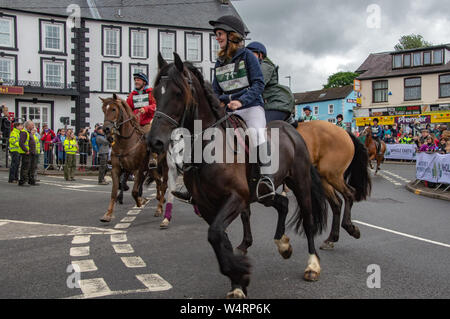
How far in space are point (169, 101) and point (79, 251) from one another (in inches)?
123

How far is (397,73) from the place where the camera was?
4462 cm

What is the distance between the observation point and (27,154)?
1483 cm

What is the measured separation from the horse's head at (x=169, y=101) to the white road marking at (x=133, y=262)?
2.11m

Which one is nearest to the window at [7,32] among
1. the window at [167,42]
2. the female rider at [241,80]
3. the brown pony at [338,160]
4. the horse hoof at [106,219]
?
the window at [167,42]

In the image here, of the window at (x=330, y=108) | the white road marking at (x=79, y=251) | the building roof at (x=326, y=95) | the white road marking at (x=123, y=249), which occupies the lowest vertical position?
the white road marking at (x=123, y=249)

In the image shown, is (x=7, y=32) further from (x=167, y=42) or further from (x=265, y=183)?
(x=265, y=183)

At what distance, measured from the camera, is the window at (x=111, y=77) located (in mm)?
38047

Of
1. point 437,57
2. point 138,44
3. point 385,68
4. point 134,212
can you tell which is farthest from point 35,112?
point 437,57

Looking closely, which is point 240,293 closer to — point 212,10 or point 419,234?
point 419,234

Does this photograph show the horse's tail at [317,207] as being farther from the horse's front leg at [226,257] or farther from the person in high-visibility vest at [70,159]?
the person in high-visibility vest at [70,159]

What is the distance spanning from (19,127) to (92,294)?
13.0 meters

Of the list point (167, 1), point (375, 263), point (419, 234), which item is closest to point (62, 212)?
point (375, 263)

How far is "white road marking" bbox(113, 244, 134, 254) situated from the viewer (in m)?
5.73

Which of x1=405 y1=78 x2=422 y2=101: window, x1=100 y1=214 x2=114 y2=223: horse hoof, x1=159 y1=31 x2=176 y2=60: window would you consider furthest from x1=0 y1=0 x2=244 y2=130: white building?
x1=100 y1=214 x2=114 y2=223: horse hoof
